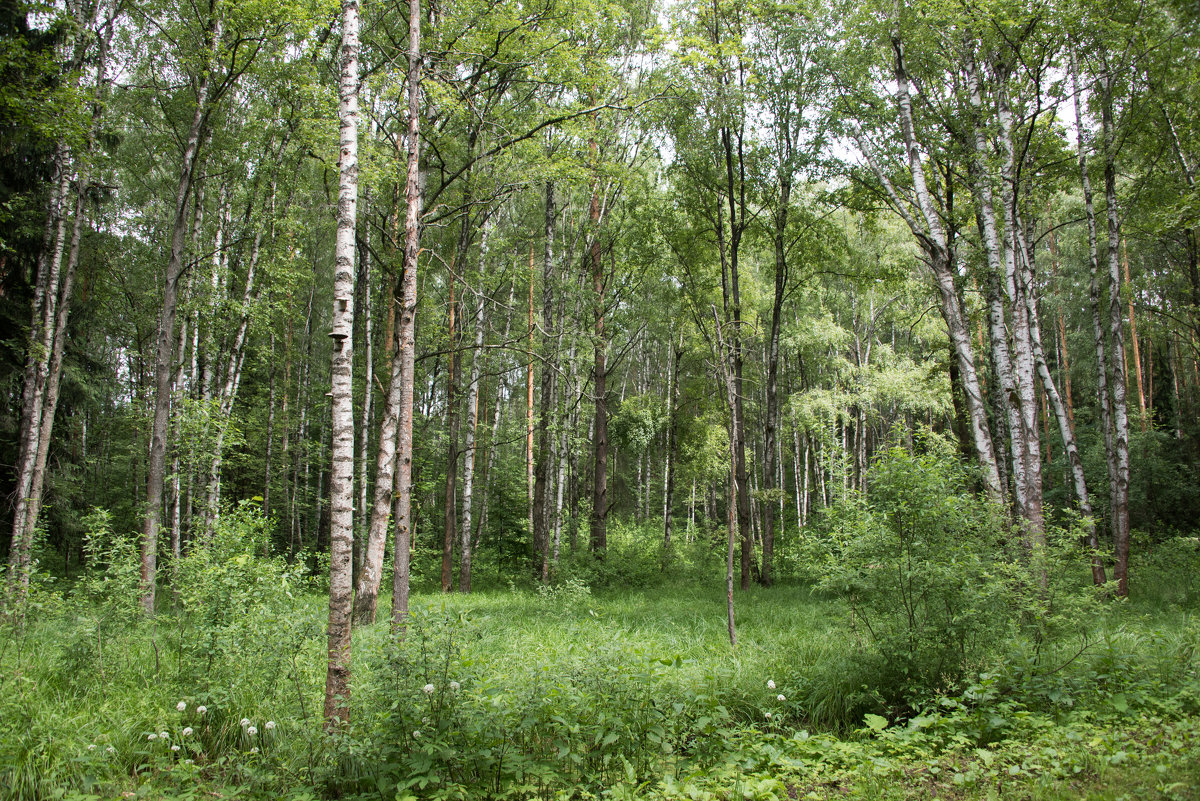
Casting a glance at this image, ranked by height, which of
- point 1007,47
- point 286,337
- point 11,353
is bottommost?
point 11,353

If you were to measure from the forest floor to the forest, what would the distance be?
0.04 m

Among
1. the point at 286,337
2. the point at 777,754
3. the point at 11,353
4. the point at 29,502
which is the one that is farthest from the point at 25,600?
the point at 286,337

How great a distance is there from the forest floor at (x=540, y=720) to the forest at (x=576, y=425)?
4cm

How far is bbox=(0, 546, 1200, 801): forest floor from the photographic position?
345 centimetres

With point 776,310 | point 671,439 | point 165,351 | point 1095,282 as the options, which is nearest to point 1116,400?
point 1095,282

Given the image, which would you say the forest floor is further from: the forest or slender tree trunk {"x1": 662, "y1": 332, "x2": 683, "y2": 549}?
slender tree trunk {"x1": 662, "y1": 332, "x2": 683, "y2": 549}

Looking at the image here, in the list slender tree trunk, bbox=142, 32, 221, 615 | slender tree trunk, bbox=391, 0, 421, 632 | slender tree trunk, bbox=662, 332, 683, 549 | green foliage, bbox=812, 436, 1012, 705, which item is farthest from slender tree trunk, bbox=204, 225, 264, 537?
slender tree trunk, bbox=662, 332, 683, 549

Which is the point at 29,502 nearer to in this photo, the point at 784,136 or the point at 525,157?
the point at 525,157

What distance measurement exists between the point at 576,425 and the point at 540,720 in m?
11.6

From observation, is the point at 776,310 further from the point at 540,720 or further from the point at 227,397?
the point at 227,397

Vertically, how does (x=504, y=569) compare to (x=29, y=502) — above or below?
below

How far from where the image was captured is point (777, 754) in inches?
157

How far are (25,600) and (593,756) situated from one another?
23.2ft

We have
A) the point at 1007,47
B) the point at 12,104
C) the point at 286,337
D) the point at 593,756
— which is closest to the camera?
the point at 593,756
